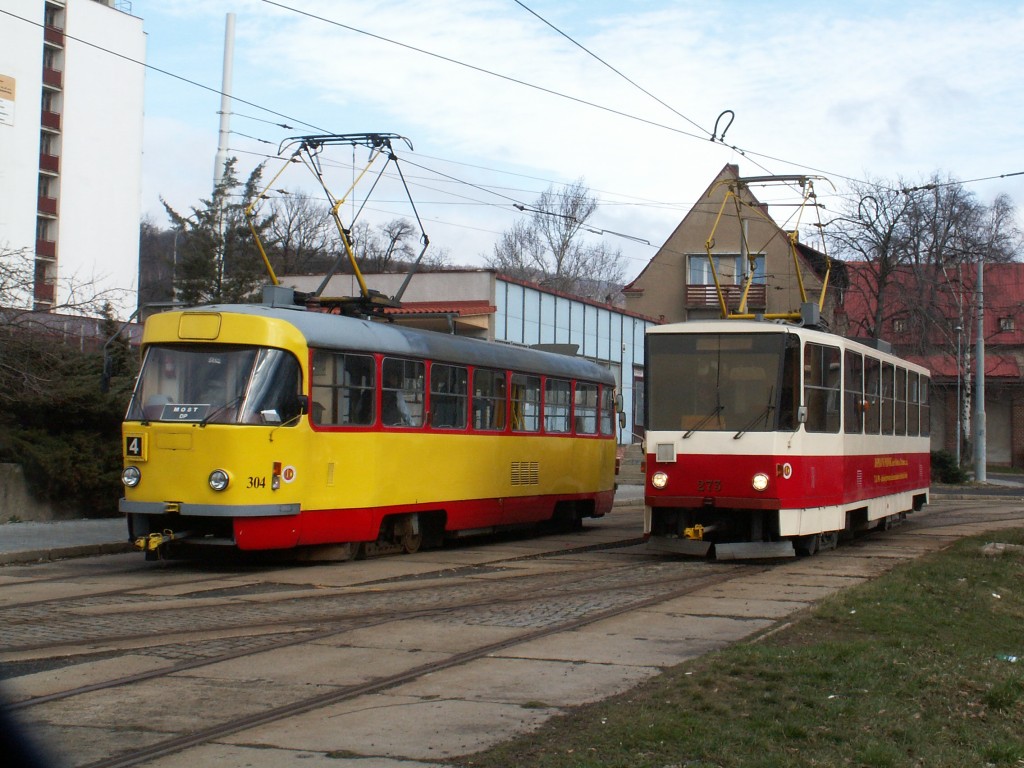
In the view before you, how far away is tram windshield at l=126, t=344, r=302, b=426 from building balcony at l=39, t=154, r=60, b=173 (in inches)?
2032

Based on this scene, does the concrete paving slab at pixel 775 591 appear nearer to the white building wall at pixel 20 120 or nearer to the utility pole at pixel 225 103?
the utility pole at pixel 225 103

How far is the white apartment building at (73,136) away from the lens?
189 ft

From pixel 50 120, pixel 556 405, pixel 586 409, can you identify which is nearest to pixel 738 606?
pixel 556 405

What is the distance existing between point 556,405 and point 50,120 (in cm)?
4927

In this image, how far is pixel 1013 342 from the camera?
61094mm

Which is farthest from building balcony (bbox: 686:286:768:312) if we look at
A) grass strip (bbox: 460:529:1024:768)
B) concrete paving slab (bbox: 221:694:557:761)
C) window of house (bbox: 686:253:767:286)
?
concrete paving slab (bbox: 221:694:557:761)

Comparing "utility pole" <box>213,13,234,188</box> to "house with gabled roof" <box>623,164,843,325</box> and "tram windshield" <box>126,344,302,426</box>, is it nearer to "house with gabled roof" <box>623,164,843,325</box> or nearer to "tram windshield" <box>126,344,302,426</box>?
"house with gabled roof" <box>623,164,843,325</box>

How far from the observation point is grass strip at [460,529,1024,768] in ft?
19.3

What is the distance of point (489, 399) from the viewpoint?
17938 millimetres

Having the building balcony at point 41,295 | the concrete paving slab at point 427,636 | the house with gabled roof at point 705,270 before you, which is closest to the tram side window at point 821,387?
the concrete paving slab at point 427,636

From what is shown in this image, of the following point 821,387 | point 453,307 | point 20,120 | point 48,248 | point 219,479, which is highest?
point 20,120

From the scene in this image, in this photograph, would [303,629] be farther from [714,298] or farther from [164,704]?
[714,298]

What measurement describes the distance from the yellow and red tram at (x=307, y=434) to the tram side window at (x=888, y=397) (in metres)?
5.87

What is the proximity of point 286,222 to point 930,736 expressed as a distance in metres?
66.0
